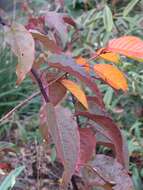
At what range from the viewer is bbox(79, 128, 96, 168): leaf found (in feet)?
3.14

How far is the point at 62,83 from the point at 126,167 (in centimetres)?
20

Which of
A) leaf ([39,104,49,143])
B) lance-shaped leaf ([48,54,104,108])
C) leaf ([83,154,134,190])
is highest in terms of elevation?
lance-shaped leaf ([48,54,104,108])

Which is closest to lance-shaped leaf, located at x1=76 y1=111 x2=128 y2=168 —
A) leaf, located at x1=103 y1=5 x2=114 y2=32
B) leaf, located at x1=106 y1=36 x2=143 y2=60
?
leaf, located at x1=106 y1=36 x2=143 y2=60

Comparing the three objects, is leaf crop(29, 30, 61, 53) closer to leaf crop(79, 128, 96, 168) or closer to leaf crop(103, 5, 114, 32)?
leaf crop(79, 128, 96, 168)

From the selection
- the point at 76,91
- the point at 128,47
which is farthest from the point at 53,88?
the point at 128,47

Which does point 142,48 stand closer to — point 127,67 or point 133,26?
point 127,67

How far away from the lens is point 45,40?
921 mm

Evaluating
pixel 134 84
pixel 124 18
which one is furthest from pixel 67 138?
pixel 124 18

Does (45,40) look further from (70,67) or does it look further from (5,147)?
(5,147)

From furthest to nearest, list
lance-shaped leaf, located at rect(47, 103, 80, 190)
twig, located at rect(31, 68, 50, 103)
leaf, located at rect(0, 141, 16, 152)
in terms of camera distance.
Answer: leaf, located at rect(0, 141, 16, 152) → twig, located at rect(31, 68, 50, 103) → lance-shaped leaf, located at rect(47, 103, 80, 190)

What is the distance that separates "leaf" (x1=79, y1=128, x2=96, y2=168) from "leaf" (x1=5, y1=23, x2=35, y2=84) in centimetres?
19

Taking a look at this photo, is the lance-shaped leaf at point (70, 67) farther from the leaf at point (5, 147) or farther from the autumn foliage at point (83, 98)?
the leaf at point (5, 147)

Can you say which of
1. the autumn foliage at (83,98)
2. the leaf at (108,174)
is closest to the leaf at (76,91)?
the autumn foliage at (83,98)

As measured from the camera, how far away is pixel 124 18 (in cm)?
289
